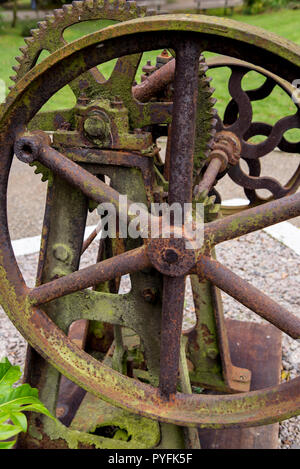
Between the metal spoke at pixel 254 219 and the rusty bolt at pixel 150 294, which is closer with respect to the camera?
the metal spoke at pixel 254 219

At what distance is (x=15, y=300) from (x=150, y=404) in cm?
57

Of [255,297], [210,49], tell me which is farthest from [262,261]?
[210,49]

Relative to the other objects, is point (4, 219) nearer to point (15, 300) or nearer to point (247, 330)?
point (15, 300)

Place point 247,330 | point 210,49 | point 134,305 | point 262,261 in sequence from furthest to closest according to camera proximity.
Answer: point 262,261 < point 247,330 < point 134,305 < point 210,49

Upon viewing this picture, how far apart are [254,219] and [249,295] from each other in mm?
228

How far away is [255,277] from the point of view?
13.4ft

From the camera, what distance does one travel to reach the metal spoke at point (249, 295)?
1.62 meters

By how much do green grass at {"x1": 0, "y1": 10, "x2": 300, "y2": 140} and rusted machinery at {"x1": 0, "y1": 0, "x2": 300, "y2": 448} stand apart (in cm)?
31

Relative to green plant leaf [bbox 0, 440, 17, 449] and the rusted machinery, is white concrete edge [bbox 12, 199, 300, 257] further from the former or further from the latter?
green plant leaf [bbox 0, 440, 17, 449]

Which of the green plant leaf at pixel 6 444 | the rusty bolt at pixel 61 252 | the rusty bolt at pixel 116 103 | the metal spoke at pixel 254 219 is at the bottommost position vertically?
the green plant leaf at pixel 6 444

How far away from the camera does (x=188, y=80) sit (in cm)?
149

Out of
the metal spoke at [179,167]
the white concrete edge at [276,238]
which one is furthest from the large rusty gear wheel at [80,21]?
the white concrete edge at [276,238]

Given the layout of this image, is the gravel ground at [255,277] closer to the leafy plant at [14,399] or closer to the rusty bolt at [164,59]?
the leafy plant at [14,399]

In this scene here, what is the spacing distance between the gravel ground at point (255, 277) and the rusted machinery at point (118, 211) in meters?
1.03
